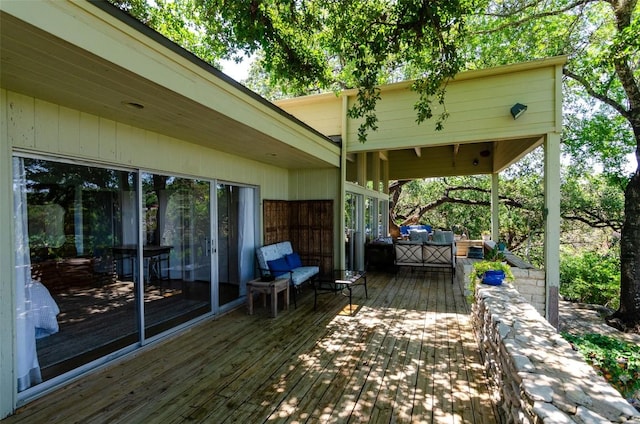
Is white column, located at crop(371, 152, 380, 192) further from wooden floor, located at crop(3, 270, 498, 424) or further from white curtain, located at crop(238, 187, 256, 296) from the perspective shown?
wooden floor, located at crop(3, 270, 498, 424)

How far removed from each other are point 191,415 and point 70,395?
1.20 metres

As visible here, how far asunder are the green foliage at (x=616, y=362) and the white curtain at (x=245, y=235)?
4.86 metres

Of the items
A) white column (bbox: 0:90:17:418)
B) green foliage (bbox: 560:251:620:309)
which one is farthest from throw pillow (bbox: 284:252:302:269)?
green foliage (bbox: 560:251:620:309)

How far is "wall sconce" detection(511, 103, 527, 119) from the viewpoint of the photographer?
4988 millimetres

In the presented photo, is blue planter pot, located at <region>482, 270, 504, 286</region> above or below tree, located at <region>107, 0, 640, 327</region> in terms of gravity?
below

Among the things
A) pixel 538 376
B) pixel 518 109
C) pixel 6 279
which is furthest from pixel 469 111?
pixel 6 279

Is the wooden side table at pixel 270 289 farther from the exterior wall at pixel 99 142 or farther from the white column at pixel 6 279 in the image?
the white column at pixel 6 279

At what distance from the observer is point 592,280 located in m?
10.5

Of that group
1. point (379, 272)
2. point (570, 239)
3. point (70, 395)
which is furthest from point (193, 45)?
point (570, 239)

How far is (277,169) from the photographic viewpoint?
21.4 feet

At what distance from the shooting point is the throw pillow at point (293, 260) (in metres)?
6.05

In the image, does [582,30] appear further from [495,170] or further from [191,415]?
[191,415]

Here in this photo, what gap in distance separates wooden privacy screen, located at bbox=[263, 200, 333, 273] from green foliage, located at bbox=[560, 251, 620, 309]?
796 centimetres

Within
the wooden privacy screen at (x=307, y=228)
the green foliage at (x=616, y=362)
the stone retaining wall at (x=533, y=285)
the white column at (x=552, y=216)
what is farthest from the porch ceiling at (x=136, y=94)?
the green foliage at (x=616, y=362)
